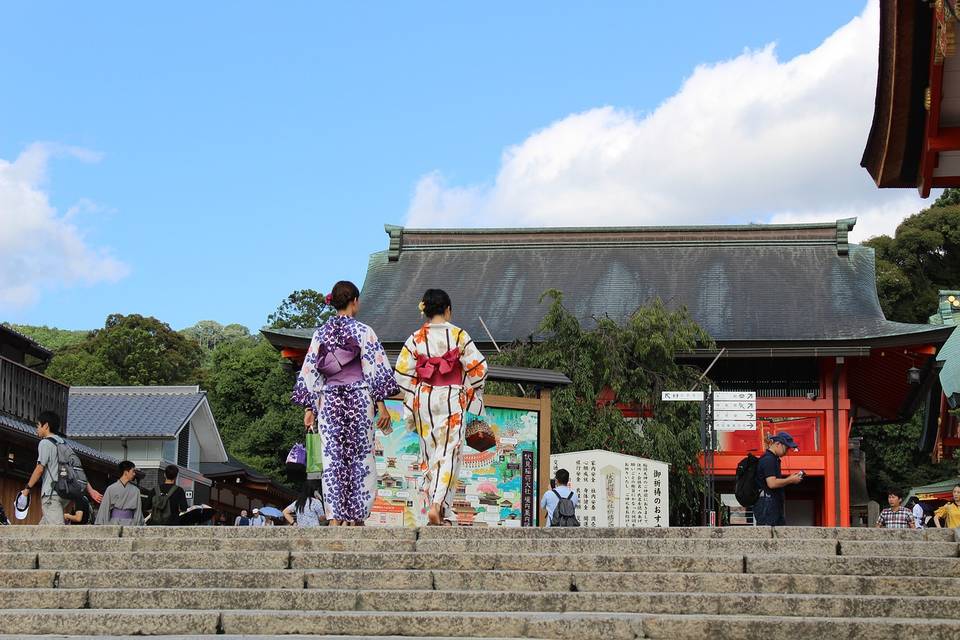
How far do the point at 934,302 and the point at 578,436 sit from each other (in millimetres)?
26677

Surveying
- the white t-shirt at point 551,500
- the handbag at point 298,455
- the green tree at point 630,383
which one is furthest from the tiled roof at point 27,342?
the white t-shirt at point 551,500

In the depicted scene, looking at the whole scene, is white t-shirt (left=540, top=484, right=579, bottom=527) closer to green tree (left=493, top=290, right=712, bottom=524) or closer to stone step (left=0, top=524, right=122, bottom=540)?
stone step (left=0, top=524, right=122, bottom=540)

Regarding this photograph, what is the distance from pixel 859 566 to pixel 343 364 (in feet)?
14.5

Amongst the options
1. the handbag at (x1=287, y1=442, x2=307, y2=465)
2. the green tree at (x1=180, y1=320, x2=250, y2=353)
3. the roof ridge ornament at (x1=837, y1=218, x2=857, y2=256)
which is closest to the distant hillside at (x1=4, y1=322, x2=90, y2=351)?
the green tree at (x1=180, y1=320, x2=250, y2=353)

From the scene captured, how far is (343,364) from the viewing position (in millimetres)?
10672

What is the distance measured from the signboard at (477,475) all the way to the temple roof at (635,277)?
12.0 m

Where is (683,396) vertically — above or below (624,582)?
above

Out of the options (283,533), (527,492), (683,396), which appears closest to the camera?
(283,533)

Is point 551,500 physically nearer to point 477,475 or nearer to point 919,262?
point 477,475

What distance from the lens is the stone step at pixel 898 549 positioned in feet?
28.3

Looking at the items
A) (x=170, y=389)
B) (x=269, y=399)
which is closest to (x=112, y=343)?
(x=269, y=399)

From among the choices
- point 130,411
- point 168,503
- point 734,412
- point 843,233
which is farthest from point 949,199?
point 168,503

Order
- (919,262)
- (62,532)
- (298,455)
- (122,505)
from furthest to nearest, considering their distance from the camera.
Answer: (919,262), (298,455), (122,505), (62,532)

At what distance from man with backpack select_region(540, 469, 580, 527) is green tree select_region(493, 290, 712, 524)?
26.3ft
